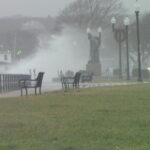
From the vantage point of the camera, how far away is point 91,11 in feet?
244

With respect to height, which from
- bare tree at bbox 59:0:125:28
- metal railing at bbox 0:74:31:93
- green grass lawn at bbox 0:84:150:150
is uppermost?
bare tree at bbox 59:0:125:28

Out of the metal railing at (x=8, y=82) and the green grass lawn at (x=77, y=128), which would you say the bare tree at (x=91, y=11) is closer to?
the metal railing at (x=8, y=82)

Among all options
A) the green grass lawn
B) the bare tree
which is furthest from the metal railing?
the bare tree

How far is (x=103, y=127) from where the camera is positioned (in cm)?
777

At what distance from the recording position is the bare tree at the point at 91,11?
74.4 metres

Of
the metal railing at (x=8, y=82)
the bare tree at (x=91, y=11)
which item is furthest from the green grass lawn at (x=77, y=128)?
the bare tree at (x=91, y=11)

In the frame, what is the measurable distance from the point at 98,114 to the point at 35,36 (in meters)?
87.7

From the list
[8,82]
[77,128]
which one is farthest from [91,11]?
[77,128]

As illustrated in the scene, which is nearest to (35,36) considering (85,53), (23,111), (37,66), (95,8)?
(85,53)

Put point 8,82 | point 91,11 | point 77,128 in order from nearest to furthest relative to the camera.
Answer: point 77,128, point 8,82, point 91,11

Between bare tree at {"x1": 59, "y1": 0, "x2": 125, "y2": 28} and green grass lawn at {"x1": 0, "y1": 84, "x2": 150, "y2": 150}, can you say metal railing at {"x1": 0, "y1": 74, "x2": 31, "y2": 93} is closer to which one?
green grass lawn at {"x1": 0, "y1": 84, "x2": 150, "y2": 150}

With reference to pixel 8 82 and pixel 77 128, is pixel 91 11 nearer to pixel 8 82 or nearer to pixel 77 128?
pixel 8 82

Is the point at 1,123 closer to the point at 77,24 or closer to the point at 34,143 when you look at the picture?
the point at 34,143

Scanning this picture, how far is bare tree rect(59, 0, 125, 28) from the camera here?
244ft
